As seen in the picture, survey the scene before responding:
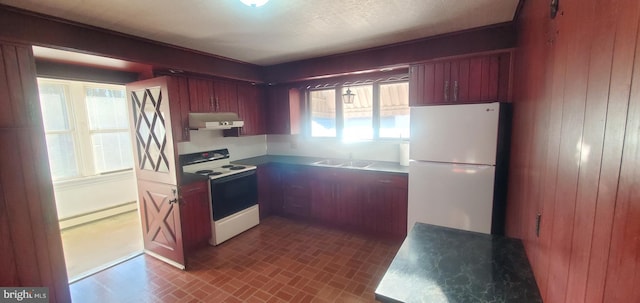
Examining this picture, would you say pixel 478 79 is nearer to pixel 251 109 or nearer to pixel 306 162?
pixel 306 162

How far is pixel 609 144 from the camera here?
0.63 meters

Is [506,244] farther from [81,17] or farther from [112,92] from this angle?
[112,92]

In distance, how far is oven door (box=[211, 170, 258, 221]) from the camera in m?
3.22

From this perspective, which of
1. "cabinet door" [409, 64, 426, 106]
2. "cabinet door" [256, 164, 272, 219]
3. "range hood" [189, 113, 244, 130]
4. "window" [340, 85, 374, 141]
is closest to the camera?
"cabinet door" [409, 64, 426, 106]

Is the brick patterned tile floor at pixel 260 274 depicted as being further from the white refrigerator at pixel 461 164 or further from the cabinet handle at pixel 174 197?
the white refrigerator at pixel 461 164

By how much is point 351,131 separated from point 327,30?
173 centimetres

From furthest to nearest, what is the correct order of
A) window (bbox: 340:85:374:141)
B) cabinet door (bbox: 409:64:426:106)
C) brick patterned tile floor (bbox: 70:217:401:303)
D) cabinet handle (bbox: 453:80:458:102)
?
window (bbox: 340:85:374:141) → cabinet door (bbox: 409:64:426:106) → cabinet handle (bbox: 453:80:458:102) → brick patterned tile floor (bbox: 70:217:401:303)

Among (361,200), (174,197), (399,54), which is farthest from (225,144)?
(399,54)

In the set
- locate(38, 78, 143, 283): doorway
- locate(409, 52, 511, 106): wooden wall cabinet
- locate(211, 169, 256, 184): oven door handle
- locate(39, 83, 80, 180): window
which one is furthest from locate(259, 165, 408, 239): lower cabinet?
locate(39, 83, 80, 180): window

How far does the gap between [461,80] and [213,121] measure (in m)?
2.88

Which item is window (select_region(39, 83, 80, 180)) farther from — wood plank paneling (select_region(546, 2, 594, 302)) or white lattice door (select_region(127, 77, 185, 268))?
wood plank paneling (select_region(546, 2, 594, 302))

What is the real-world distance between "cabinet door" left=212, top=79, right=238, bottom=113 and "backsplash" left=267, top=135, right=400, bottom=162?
1.05m

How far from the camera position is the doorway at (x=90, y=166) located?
3658mm

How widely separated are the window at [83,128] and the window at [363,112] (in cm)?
334
